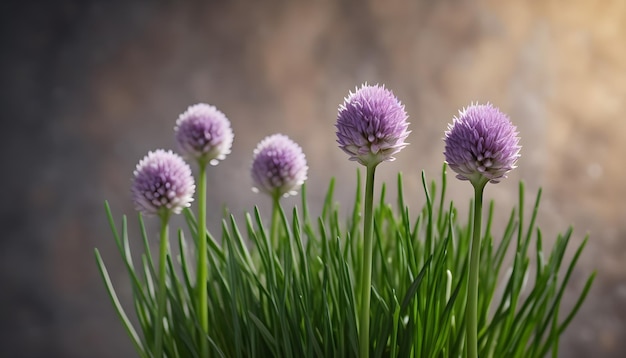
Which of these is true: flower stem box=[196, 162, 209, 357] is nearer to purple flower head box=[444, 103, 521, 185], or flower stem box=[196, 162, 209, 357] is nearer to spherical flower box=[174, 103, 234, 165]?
spherical flower box=[174, 103, 234, 165]

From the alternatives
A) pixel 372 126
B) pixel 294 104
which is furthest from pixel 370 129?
pixel 294 104

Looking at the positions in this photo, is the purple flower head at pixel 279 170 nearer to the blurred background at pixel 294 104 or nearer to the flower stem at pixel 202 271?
the flower stem at pixel 202 271

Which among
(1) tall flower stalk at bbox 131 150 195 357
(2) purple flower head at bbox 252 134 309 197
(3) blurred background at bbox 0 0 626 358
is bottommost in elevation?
(1) tall flower stalk at bbox 131 150 195 357

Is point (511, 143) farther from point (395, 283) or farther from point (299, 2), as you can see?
point (299, 2)

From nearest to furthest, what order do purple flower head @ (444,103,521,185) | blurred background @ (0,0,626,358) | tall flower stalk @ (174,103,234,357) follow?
purple flower head @ (444,103,521,185) < tall flower stalk @ (174,103,234,357) < blurred background @ (0,0,626,358)

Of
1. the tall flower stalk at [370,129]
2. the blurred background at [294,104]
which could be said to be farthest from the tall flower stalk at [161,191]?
the blurred background at [294,104]

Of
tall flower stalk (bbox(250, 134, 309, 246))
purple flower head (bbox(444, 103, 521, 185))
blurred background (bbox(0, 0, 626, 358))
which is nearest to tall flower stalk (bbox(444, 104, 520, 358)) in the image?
purple flower head (bbox(444, 103, 521, 185))
